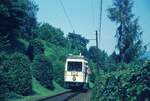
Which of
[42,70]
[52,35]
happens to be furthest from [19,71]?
[52,35]

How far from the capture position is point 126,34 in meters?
76.2

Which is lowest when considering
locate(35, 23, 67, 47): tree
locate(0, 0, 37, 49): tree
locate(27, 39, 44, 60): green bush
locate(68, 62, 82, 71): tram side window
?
locate(68, 62, 82, 71): tram side window

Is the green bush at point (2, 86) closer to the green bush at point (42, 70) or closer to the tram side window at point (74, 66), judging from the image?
the green bush at point (42, 70)

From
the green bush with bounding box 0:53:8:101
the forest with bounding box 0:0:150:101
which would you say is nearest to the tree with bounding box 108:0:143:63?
the forest with bounding box 0:0:150:101

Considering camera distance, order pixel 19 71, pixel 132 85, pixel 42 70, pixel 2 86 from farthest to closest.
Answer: pixel 42 70, pixel 19 71, pixel 2 86, pixel 132 85

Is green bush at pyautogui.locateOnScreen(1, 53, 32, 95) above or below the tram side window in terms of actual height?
below

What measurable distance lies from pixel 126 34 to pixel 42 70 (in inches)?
1160

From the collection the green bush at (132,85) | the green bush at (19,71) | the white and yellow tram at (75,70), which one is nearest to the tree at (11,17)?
the white and yellow tram at (75,70)

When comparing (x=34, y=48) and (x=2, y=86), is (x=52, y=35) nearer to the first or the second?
(x=34, y=48)

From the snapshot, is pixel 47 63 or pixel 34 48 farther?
pixel 34 48

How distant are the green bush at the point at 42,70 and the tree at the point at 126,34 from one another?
85.1ft

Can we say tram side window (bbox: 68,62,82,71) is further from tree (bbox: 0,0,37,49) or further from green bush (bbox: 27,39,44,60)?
green bush (bbox: 27,39,44,60)

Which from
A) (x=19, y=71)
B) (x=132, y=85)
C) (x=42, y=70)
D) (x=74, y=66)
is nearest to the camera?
(x=132, y=85)

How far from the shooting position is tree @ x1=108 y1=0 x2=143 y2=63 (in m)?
74.6
